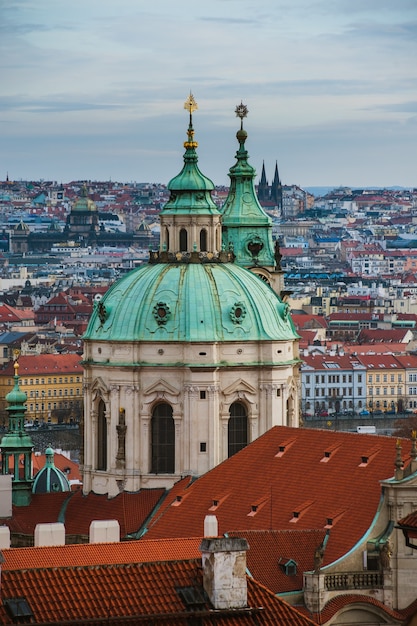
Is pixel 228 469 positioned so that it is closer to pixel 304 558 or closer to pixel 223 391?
pixel 223 391

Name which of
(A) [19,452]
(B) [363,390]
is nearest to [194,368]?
(A) [19,452]

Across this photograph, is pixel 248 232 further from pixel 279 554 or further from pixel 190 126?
pixel 279 554

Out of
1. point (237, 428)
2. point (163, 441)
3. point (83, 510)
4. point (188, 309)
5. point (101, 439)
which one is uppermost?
point (188, 309)

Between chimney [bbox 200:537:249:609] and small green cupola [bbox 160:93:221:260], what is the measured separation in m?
30.8

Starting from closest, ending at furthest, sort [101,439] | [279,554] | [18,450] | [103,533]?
[103,533] < [279,554] < [101,439] < [18,450]

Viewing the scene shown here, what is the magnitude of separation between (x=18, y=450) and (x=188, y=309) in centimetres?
786

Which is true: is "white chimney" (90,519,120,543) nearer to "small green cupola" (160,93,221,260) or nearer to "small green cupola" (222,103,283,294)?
"small green cupola" (160,93,221,260)

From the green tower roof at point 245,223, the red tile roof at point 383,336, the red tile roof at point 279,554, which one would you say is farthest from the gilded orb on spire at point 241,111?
the red tile roof at point 383,336

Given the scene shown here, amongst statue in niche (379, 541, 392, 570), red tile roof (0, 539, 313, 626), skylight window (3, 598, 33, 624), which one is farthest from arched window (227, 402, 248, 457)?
skylight window (3, 598, 33, 624)

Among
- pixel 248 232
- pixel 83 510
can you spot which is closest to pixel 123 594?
pixel 83 510

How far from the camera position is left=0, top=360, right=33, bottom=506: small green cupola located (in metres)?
69.4

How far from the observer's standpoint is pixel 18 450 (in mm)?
72062

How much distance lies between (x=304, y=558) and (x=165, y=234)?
58.0 feet

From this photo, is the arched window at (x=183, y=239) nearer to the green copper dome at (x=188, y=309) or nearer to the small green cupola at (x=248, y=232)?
the green copper dome at (x=188, y=309)
